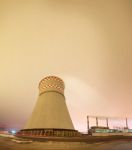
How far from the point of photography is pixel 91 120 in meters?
3.96

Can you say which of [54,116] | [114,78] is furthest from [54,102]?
[114,78]

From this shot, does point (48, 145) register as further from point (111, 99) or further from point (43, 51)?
point (111, 99)

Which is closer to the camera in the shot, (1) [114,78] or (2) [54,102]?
(2) [54,102]

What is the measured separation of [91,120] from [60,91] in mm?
3136

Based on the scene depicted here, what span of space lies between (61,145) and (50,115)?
1.65 ft

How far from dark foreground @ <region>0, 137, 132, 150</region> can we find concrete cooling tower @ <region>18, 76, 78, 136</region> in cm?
38

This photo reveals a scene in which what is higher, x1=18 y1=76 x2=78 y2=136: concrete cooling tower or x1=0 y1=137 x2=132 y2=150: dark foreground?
x1=18 y1=76 x2=78 y2=136: concrete cooling tower

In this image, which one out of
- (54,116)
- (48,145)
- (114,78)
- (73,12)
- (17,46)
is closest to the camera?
(48,145)

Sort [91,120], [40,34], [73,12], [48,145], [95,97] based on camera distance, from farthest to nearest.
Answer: [91,120] < [95,97] < [40,34] < [73,12] < [48,145]

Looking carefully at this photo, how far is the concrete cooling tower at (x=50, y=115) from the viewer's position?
800 mm

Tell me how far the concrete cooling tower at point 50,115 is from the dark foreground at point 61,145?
1.24 feet

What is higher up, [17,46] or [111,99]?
[17,46]

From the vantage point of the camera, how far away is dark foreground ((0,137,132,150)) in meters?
0.36

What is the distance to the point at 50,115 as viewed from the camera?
0.87 meters
